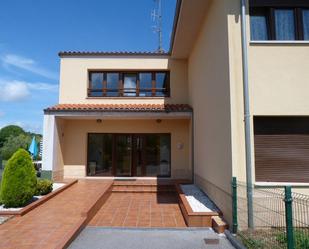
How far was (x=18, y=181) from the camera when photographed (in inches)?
383

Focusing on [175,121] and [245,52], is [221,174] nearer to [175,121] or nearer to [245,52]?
[245,52]

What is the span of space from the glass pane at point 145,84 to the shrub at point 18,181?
8506 millimetres

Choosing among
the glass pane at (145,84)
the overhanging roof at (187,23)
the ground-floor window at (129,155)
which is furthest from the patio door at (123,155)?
the overhanging roof at (187,23)

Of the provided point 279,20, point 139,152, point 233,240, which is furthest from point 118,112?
point 233,240

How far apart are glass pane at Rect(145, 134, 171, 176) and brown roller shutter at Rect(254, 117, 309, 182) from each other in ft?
29.9

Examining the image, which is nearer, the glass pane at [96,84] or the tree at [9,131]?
the glass pane at [96,84]

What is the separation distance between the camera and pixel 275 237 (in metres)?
6.62

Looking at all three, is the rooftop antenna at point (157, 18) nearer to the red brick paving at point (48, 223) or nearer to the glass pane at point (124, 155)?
the glass pane at point (124, 155)

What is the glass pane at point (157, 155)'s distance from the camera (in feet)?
55.3

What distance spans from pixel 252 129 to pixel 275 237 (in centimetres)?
269

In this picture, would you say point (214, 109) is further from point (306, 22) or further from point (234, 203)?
point (306, 22)

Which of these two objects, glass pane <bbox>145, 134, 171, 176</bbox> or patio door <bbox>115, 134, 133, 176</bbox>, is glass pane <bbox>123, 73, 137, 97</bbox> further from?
glass pane <bbox>145, 134, 171, 176</bbox>

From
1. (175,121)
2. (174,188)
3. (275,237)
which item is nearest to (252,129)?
(275,237)

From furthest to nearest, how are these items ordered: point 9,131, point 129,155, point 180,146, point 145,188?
point 9,131 → point 129,155 → point 180,146 → point 145,188
